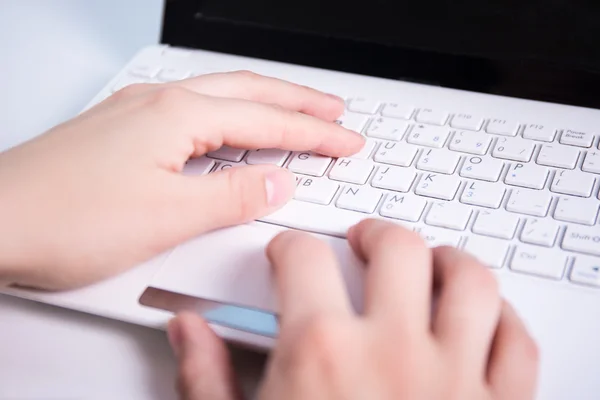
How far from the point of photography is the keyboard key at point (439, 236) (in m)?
0.47

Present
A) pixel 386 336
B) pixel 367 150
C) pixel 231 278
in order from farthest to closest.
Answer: pixel 367 150 < pixel 231 278 < pixel 386 336

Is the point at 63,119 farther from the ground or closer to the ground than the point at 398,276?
closer to the ground

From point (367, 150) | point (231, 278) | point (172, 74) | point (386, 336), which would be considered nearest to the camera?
point (386, 336)

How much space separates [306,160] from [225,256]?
4.8 inches

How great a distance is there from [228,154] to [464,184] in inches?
7.7

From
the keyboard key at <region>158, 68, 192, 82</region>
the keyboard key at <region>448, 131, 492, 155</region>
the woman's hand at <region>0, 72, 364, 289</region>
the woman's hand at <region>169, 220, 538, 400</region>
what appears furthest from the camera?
the keyboard key at <region>158, 68, 192, 82</region>

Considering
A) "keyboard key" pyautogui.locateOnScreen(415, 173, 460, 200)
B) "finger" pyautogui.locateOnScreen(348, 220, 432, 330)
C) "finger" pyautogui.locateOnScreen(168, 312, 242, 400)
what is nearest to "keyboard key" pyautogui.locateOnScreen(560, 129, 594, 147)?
"keyboard key" pyautogui.locateOnScreen(415, 173, 460, 200)

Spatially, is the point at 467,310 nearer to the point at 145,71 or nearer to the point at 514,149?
the point at 514,149

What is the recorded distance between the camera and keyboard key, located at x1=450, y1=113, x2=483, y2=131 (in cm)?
57

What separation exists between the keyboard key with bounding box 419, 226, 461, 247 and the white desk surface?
0.15 metres

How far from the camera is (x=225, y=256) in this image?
0.47 meters

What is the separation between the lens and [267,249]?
17.2 inches

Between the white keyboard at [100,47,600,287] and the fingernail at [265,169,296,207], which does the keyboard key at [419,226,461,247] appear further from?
the fingernail at [265,169,296,207]

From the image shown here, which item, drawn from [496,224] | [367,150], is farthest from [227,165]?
[496,224]
